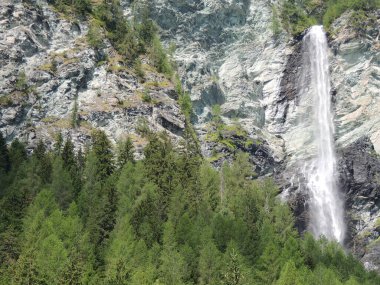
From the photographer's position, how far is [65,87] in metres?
109

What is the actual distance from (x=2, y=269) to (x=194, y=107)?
81.7m

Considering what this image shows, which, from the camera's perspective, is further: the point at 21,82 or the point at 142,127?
the point at 142,127

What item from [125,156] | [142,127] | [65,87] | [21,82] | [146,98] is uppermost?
[21,82]

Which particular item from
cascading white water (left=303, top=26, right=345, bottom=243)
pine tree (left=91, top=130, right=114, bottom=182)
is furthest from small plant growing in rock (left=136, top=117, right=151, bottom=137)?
cascading white water (left=303, top=26, right=345, bottom=243)

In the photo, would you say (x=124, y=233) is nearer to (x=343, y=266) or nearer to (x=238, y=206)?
(x=238, y=206)

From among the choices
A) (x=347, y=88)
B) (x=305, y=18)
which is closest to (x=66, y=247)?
(x=347, y=88)

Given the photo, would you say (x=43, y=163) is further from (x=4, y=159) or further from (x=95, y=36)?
(x=95, y=36)

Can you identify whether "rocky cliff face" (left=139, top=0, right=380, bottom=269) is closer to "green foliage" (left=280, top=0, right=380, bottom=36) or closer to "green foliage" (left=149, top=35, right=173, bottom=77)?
"green foliage" (left=280, top=0, right=380, bottom=36)

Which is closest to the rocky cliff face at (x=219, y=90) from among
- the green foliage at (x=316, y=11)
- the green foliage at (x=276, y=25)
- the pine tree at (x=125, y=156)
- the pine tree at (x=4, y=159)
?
the green foliage at (x=276, y=25)

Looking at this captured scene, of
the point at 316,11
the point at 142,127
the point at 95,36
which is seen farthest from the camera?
the point at 316,11

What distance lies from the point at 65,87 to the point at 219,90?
41440 millimetres

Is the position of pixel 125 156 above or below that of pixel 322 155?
above

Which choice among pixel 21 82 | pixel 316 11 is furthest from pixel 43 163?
pixel 316 11

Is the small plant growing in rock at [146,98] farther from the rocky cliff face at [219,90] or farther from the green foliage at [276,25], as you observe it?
the green foliage at [276,25]
